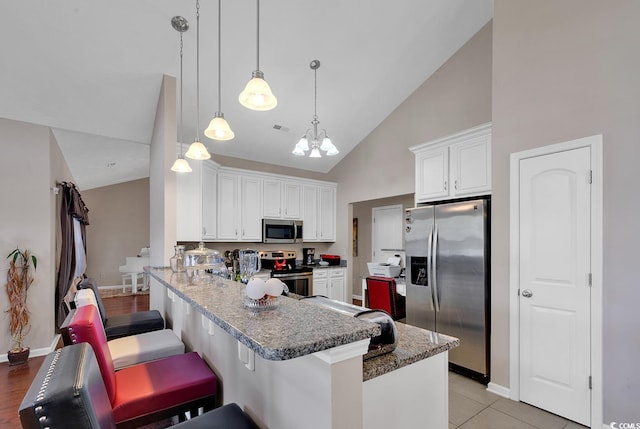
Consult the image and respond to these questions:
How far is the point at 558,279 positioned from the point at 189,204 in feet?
12.8

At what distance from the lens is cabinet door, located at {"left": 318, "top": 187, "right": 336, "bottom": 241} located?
5.66 metres

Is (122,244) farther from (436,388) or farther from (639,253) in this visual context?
(639,253)

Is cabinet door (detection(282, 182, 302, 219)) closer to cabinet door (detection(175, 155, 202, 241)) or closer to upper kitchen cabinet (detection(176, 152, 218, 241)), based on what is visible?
upper kitchen cabinet (detection(176, 152, 218, 241))

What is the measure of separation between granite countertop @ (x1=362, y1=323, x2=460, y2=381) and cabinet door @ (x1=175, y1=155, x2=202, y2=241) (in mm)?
3106

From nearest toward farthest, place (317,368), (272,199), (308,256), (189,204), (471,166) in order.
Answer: (317,368), (471,166), (189,204), (272,199), (308,256)

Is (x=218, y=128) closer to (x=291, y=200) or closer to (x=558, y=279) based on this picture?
(x=558, y=279)

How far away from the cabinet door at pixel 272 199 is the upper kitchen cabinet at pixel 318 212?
500 millimetres

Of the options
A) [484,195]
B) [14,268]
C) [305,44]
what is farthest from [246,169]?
[484,195]

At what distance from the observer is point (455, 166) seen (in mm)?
3252

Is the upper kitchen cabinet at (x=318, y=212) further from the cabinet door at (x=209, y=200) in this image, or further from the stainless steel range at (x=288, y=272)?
the cabinet door at (x=209, y=200)

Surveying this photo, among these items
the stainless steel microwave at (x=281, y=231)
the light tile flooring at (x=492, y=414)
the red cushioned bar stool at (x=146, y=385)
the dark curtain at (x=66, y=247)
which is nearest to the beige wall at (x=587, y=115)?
the light tile flooring at (x=492, y=414)

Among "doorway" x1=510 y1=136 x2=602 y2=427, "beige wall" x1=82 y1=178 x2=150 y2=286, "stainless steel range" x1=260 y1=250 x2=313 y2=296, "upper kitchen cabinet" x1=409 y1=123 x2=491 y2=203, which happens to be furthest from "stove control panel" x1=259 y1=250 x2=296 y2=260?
"beige wall" x1=82 y1=178 x2=150 y2=286

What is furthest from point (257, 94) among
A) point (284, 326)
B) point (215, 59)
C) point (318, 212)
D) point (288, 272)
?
point (318, 212)

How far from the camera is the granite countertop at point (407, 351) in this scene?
3.46 ft
